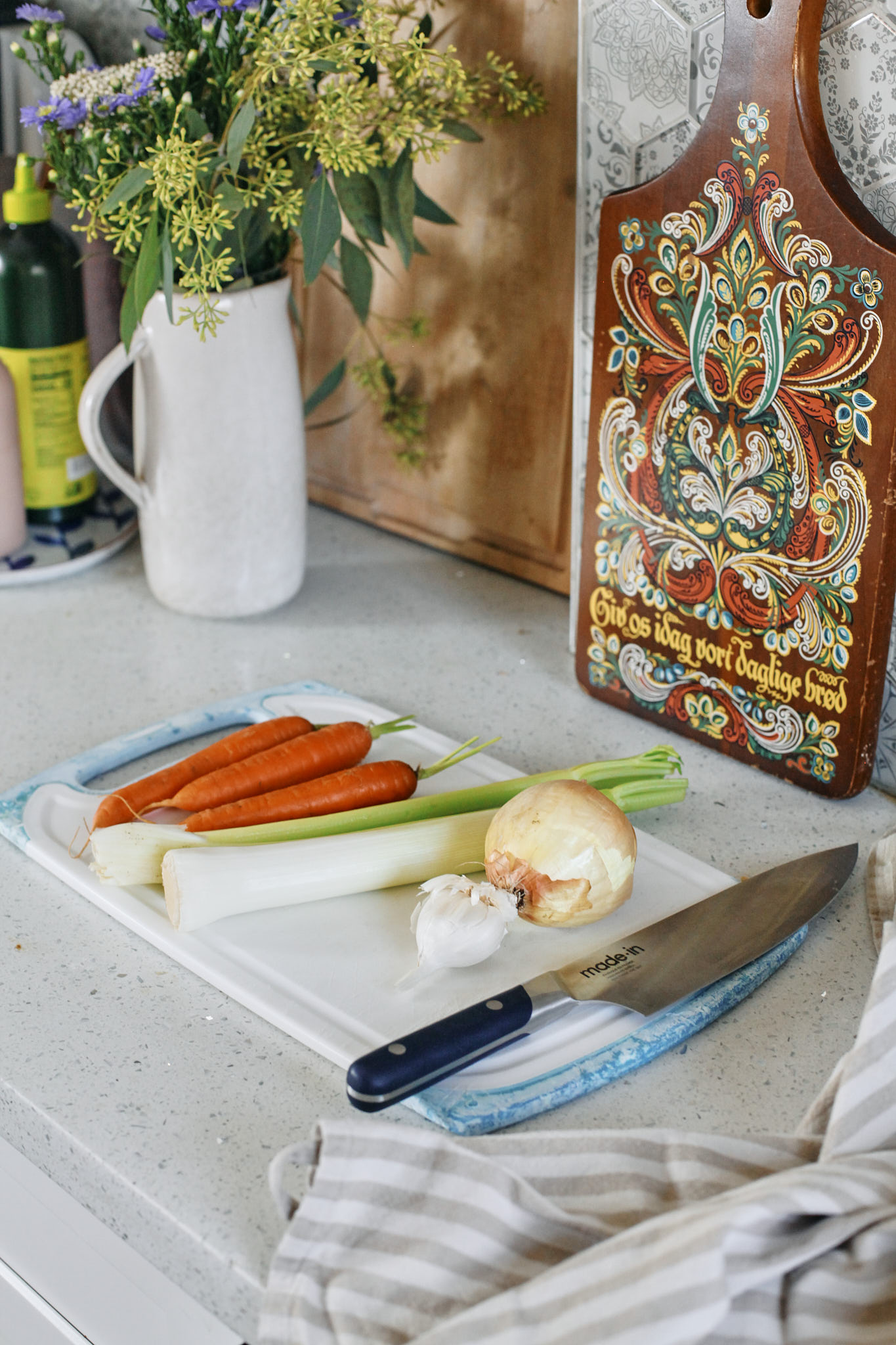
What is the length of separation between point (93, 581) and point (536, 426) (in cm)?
42

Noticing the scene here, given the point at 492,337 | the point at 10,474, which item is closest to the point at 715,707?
the point at 492,337

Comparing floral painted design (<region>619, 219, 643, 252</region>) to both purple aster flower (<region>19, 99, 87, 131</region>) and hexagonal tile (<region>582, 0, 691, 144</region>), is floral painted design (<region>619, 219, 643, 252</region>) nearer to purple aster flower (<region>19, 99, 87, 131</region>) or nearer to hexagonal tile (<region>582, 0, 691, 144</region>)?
hexagonal tile (<region>582, 0, 691, 144</region>)

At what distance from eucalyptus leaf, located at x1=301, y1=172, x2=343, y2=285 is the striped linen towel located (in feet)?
1.93

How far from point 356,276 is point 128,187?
22 cm

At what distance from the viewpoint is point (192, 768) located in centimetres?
84

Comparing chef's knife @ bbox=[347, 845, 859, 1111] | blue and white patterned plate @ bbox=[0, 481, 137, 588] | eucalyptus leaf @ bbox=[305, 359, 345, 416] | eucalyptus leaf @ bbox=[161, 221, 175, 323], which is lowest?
chef's knife @ bbox=[347, 845, 859, 1111]

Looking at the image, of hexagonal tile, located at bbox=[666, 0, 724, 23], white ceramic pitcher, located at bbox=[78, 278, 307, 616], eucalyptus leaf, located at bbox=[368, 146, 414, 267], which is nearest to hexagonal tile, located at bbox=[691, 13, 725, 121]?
hexagonal tile, located at bbox=[666, 0, 724, 23]

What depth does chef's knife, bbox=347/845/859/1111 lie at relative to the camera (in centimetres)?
57

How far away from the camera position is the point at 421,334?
1.16 meters

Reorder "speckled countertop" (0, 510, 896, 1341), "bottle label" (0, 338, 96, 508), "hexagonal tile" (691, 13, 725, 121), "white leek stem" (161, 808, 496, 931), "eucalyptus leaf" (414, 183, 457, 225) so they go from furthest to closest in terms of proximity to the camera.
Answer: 1. "bottle label" (0, 338, 96, 508)
2. "eucalyptus leaf" (414, 183, 457, 225)
3. "hexagonal tile" (691, 13, 725, 121)
4. "white leek stem" (161, 808, 496, 931)
5. "speckled countertop" (0, 510, 896, 1341)

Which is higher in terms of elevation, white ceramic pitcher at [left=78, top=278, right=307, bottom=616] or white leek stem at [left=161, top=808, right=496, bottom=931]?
white ceramic pitcher at [left=78, top=278, right=307, bottom=616]

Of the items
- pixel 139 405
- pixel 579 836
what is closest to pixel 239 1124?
pixel 579 836

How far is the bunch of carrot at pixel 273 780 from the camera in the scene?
0.79m

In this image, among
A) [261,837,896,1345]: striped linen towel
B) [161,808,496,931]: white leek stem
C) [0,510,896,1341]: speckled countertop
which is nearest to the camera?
[261,837,896,1345]: striped linen towel
